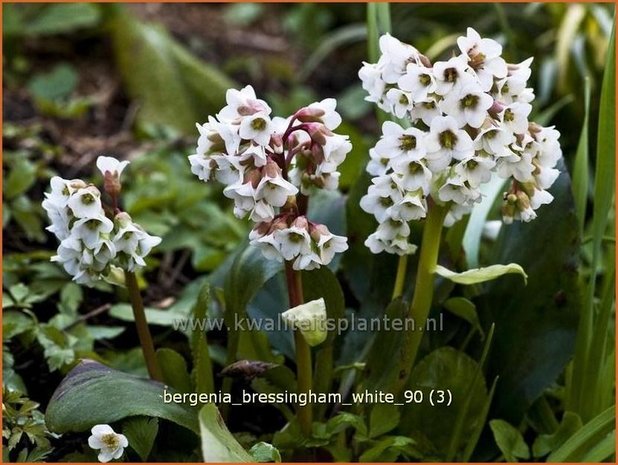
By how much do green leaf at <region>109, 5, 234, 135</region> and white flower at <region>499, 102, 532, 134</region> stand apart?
2086 millimetres

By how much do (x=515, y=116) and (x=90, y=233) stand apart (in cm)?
64

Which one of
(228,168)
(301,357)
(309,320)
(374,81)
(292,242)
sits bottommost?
(301,357)

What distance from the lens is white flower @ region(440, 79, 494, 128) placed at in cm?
119

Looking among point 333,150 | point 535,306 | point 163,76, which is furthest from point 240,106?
point 163,76

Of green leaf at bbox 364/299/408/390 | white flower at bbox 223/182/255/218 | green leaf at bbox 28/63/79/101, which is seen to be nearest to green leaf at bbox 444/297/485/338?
green leaf at bbox 364/299/408/390

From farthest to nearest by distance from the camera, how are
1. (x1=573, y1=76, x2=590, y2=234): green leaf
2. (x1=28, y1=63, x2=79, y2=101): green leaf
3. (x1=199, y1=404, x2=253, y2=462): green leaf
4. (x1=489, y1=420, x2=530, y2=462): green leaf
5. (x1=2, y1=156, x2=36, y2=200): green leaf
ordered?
1. (x1=28, y1=63, x2=79, y2=101): green leaf
2. (x1=2, y1=156, x2=36, y2=200): green leaf
3. (x1=573, y1=76, x2=590, y2=234): green leaf
4. (x1=489, y1=420, x2=530, y2=462): green leaf
5. (x1=199, y1=404, x2=253, y2=462): green leaf

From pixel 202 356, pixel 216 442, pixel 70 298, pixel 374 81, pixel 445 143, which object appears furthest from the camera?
pixel 70 298

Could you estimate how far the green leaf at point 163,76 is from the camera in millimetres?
3240

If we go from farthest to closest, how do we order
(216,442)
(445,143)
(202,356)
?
(202,356) → (445,143) → (216,442)

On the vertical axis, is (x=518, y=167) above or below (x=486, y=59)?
below

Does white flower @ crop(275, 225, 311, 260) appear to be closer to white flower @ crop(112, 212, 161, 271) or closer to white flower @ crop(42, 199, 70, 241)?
white flower @ crop(112, 212, 161, 271)

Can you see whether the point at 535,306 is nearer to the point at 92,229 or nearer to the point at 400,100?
the point at 400,100

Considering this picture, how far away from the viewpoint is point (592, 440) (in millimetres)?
1381

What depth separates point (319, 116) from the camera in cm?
128
